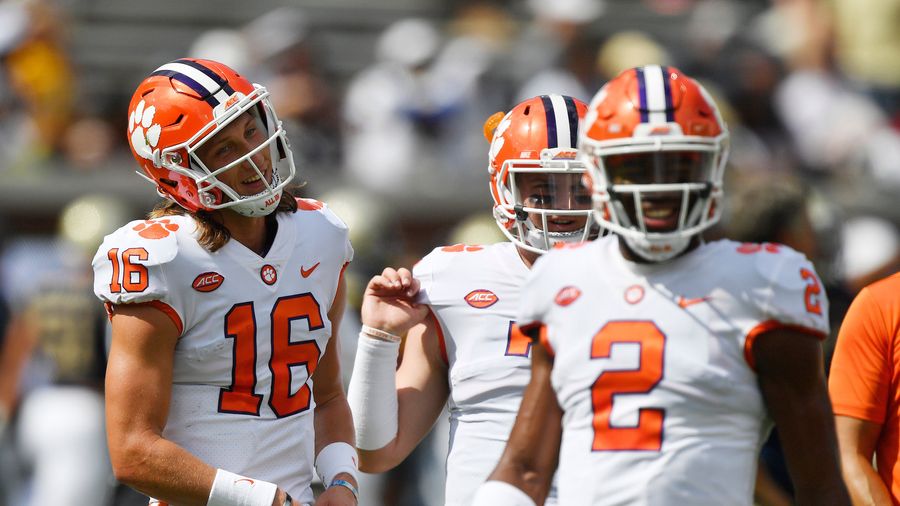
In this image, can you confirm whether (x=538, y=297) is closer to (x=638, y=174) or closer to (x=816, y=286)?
(x=638, y=174)

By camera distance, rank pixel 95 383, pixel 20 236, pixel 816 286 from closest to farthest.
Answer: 1. pixel 816 286
2. pixel 95 383
3. pixel 20 236

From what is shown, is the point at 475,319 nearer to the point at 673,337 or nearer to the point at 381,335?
the point at 381,335

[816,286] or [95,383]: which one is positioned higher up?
[816,286]

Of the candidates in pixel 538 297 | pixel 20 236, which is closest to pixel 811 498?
pixel 538 297

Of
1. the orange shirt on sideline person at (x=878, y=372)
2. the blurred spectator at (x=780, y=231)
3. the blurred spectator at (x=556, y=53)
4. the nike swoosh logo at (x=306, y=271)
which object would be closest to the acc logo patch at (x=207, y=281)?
the nike swoosh logo at (x=306, y=271)

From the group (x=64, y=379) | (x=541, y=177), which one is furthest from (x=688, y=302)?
(x=64, y=379)

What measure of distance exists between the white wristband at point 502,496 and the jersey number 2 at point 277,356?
2.84ft

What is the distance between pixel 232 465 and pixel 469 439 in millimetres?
645

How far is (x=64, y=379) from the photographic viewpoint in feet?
24.2

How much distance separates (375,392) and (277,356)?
363mm

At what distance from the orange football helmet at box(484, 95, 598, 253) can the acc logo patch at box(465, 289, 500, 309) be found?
0.16 meters

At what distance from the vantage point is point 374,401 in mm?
3965

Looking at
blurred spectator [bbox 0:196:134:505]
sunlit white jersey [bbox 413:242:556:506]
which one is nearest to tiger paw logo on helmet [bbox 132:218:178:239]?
sunlit white jersey [bbox 413:242:556:506]

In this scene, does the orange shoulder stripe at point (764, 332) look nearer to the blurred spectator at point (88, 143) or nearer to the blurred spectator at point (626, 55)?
the blurred spectator at point (88, 143)
